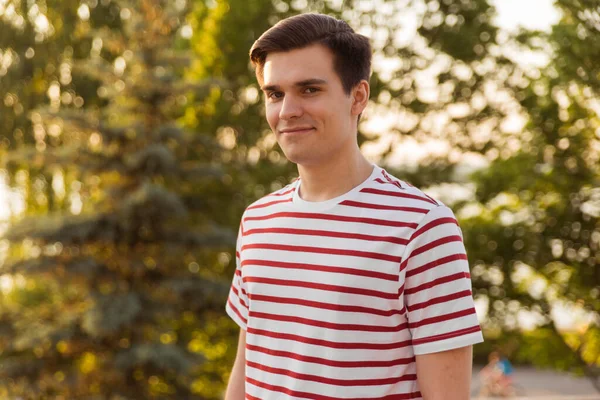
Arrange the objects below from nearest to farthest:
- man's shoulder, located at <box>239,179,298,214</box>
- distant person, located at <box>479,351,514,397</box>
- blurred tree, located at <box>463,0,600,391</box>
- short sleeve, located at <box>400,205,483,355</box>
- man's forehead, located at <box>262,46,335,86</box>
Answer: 1. short sleeve, located at <box>400,205,483,355</box>
2. man's forehead, located at <box>262,46,335,86</box>
3. man's shoulder, located at <box>239,179,298,214</box>
4. blurred tree, located at <box>463,0,600,391</box>
5. distant person, located at <box>479,351,514,397</box>

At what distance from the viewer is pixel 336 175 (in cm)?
167

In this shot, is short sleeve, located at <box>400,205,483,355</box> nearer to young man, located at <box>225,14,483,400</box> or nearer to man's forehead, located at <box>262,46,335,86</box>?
young man, located at <box>225,14,483,400</box>

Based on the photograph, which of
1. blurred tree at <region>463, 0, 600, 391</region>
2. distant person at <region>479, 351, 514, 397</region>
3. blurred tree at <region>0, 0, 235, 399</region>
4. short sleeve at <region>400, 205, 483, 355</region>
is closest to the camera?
short sleeve at <region>400, 205, 483, 355</region>

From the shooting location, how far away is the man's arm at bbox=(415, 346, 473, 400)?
147 centimetres

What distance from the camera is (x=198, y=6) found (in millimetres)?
11781

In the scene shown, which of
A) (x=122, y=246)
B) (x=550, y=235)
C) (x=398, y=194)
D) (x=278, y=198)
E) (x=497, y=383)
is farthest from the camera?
(x=497, y=383)

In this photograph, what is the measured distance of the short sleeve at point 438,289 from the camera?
4.79ft

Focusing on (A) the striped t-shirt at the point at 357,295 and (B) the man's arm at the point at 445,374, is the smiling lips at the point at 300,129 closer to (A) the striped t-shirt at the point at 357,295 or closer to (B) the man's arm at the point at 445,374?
(A) the striped t-shirt at the point at 357,295

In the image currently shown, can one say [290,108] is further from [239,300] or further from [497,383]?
[497,383]

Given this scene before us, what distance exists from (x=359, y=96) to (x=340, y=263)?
0.39 m

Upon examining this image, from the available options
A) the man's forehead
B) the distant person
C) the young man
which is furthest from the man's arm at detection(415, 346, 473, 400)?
the distant person

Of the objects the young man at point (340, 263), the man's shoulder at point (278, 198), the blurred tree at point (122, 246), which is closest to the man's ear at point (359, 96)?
the young man at point (340, 263)

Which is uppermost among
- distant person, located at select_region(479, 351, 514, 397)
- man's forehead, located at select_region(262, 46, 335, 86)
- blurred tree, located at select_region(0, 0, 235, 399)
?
man's forehead, located at select_region(262, 46, 335, 86)

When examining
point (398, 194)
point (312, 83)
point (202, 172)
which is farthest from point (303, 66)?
point (202, 172)
